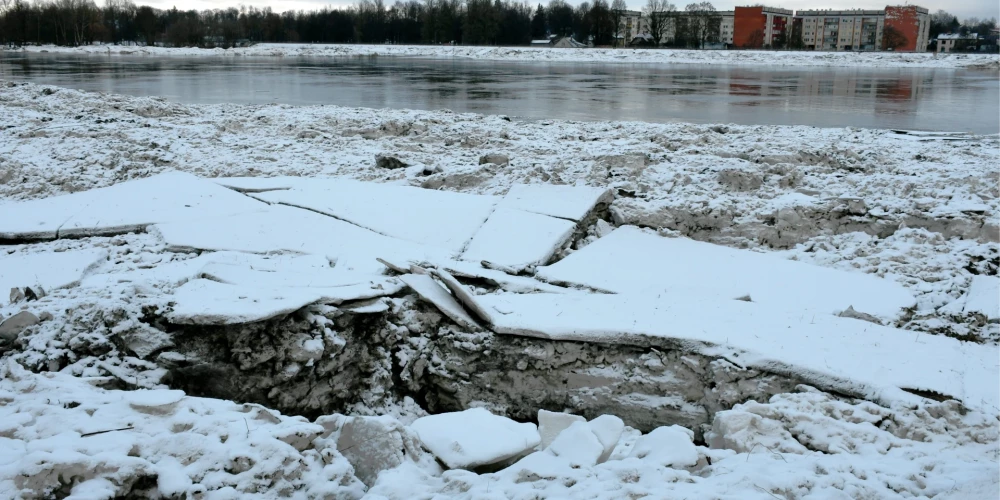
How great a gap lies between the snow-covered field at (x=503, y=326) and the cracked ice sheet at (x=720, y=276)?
0.03m

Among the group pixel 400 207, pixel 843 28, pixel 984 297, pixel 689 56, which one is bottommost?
pixel 984 297

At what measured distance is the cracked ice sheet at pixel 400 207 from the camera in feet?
19.7

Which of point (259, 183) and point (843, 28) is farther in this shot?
point (843, 28)

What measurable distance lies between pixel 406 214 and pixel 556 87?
53.9 ft

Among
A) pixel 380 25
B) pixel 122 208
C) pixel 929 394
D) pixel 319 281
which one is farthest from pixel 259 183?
pixel 380 25

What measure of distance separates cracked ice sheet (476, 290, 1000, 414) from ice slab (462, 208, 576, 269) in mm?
756

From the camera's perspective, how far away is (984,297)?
5.02 meters

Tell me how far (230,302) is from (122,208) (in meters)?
2.94

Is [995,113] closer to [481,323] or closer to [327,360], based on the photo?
[481,323]

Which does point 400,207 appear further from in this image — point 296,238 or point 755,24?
point 755,24

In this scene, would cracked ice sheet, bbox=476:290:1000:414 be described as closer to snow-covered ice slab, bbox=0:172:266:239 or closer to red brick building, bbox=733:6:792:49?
snow-covered ice slab, bbox=0:172:266:239

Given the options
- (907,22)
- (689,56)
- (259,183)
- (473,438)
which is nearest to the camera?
(473,438)

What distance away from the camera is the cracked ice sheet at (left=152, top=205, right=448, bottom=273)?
17.7ft

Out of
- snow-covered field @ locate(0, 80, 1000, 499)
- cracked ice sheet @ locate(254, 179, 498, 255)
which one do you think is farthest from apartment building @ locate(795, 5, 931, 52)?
cracked ice sheet @ locate(254, 179, 498, 255)
